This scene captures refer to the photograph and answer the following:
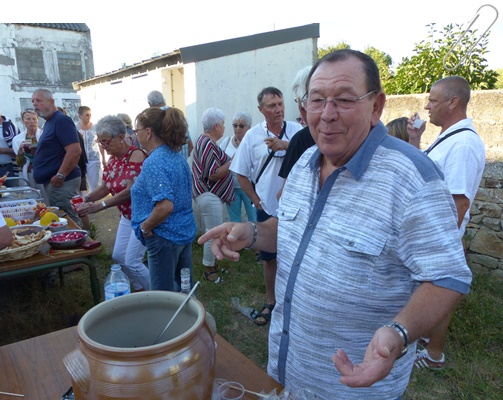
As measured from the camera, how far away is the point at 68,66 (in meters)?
21.0

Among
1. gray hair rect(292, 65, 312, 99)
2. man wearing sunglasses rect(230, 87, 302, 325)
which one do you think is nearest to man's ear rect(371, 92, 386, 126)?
gray hair rect(292, 65, 312, 99)

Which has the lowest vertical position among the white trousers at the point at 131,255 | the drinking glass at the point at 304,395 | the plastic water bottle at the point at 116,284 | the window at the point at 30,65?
the white trousers at the point at 131,255

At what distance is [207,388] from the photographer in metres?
0.96

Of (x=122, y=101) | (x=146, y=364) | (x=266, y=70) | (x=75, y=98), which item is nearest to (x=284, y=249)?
(x=146, y=364)

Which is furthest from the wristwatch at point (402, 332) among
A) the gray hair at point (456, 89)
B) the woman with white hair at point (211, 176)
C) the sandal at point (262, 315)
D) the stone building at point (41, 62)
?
the stone building at point (41, 62)

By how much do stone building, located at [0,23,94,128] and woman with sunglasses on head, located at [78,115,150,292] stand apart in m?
17.1

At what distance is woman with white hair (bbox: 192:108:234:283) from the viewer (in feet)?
13.9

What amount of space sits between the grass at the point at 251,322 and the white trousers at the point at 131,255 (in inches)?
21.9

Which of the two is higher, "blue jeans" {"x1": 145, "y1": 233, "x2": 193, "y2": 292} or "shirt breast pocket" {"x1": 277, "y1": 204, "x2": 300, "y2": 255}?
"shirt breast pocket" {"x1": 277, "y1": 204, "x2": 300, "y2": 255}

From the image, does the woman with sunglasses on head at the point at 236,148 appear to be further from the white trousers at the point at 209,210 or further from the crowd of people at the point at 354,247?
the crowd of people at the point at 354,247

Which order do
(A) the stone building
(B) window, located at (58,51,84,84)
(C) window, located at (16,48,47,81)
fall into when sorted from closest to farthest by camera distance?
(A) the stone building
(C) window, located at (16,48,47,81)
(B) window, located at (58,51,84,84)

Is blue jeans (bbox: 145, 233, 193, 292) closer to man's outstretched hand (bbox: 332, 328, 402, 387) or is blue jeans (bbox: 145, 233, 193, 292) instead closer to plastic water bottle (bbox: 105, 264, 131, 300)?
plastic water bottle (bbox: 105, 264, 131, 300)

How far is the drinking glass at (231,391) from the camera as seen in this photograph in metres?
1.09

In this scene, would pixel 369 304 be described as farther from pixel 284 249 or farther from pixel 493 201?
pixel 493 201
